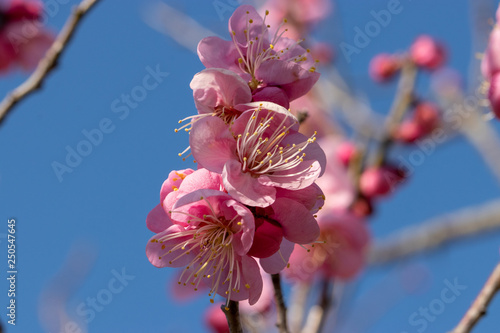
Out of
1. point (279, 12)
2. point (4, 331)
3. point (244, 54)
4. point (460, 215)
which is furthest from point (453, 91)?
point (4, 331)

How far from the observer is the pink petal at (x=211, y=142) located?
981 millimetres

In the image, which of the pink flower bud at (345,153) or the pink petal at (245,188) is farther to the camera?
the pink flower bud at (345,153)

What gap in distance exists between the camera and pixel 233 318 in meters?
0.94

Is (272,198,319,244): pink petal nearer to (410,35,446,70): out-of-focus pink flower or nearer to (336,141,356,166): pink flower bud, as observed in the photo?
(336,141,356,166): pink flower bud

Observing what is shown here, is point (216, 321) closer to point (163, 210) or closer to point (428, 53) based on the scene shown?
point (163, 210)

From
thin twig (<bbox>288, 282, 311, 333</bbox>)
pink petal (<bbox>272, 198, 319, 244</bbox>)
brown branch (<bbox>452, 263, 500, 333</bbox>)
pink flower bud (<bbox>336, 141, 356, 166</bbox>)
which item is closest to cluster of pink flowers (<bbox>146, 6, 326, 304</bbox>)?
pink petal (<bbox>272, 198, 319, 244</bbox>)

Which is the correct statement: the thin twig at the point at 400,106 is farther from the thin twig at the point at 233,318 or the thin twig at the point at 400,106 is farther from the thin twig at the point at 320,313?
the thin twig at the point at 233,318

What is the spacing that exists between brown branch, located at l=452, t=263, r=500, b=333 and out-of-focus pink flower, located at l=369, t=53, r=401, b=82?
2384 millimetres

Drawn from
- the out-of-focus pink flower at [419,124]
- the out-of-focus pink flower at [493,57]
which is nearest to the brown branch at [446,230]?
the out-of-focus pink flower at [419,124]

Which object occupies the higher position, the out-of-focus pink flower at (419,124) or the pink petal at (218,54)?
the pink petal at (218,54)

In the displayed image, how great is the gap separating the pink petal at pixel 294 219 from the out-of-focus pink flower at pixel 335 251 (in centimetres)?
112

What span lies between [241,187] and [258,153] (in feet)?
0.31

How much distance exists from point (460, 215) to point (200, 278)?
125 inches

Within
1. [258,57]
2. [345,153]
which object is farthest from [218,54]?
[345,153]
